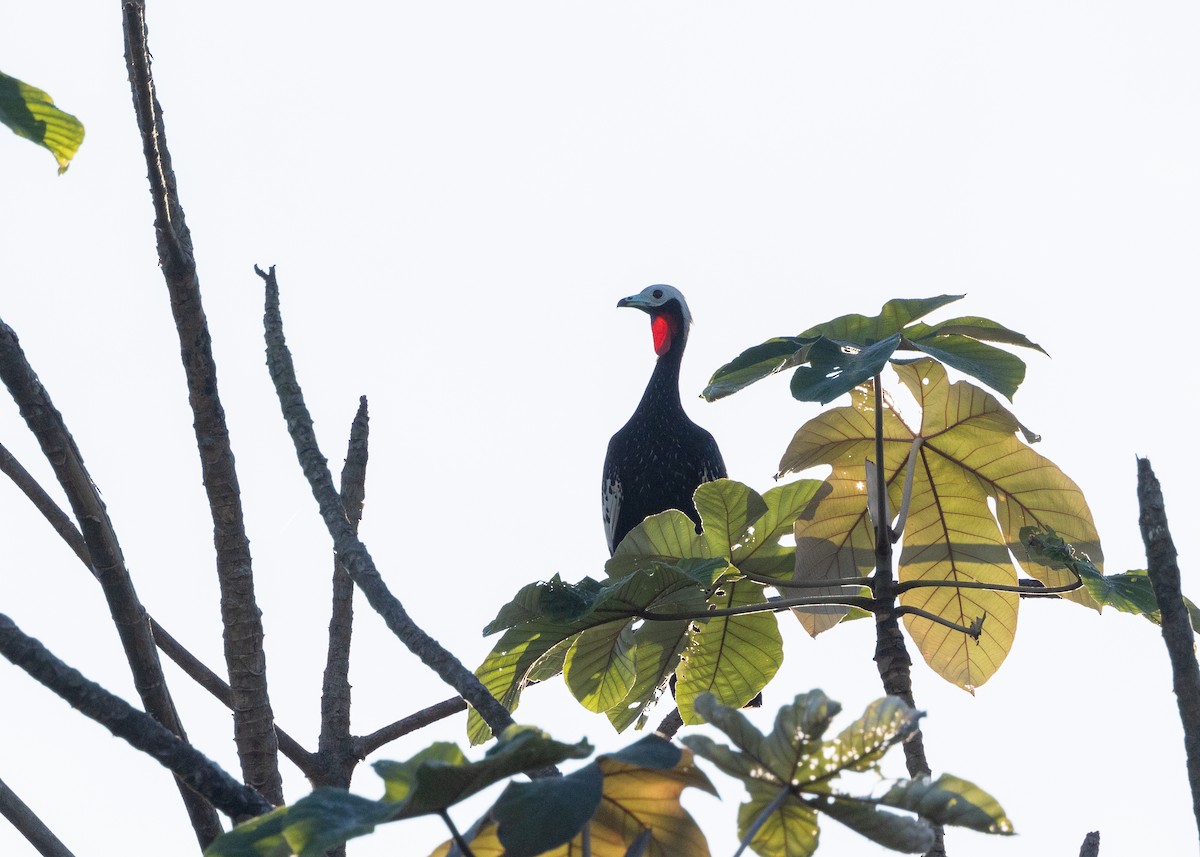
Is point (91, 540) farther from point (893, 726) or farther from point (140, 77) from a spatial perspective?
point (893, 726)

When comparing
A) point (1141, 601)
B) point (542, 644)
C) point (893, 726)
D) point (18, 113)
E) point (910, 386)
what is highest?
point (910, 386)

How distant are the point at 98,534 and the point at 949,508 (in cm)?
165

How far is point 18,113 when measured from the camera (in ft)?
6.58

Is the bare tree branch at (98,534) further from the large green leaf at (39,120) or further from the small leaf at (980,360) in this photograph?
the small leaf at (980,360)

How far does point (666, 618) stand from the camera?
7.48ft

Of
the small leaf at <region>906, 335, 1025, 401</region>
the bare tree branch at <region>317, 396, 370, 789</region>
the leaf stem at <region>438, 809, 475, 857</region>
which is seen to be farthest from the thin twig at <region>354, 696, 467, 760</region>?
the leaf stem at <region>438, 809, 475, 857</region>

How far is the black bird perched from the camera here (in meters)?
6.85

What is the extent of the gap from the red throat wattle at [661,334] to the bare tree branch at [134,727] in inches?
240

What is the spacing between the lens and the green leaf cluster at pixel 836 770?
4.49 ft

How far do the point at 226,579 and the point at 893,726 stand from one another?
1.50m

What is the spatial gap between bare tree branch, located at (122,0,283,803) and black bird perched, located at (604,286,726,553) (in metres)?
4.23

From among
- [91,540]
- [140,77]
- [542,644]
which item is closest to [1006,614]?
[542,644]

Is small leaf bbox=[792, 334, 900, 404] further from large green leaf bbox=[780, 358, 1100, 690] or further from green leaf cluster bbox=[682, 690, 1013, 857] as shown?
green leaf cluster bbox=[682, 690, 1013, 857]

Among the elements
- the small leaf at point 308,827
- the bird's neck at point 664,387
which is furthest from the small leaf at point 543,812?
the bird's neck at point 664,387
